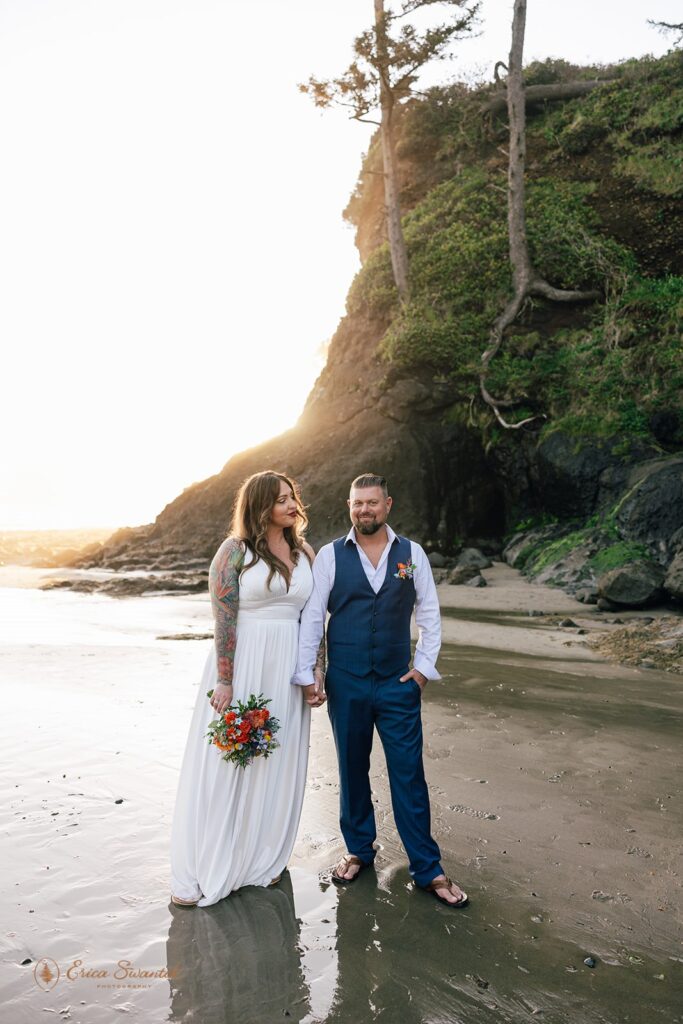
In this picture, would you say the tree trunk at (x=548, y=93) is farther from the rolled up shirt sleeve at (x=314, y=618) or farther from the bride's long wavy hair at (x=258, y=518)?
the rolled up shirt sleeve at (x=314, y=618)

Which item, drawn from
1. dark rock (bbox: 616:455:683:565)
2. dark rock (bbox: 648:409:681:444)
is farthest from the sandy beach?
dark rock (bbox: 648:409:681:444)

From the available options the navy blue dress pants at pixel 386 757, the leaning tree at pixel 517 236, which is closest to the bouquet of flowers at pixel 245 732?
the navy blue dress pants at pixel 386 757

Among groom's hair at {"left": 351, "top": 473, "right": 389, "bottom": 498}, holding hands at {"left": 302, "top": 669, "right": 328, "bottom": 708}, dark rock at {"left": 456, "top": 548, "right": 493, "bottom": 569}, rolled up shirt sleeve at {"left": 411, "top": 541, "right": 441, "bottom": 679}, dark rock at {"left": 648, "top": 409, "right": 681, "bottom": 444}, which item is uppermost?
dark rock at {"left": 648, "top": 409, "right": 681, "bottom": 444}

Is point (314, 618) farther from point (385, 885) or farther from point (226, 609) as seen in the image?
point (385, 885)

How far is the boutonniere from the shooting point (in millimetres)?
3773

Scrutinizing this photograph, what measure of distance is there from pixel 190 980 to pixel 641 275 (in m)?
21.2

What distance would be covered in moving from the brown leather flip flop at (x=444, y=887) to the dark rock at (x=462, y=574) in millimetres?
11562

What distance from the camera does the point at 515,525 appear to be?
1925 cm

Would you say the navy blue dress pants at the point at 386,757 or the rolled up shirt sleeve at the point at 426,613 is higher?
the rolled up shirt sleeve at the point at 426,613

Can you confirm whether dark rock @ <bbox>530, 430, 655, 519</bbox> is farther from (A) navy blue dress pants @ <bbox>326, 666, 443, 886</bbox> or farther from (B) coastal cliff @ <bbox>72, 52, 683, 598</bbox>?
(A) navy blue dress pants @ <bbox>326, 666, 443, 886</bbox>

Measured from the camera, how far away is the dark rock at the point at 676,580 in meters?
10.3

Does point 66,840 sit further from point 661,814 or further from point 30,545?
point 30,545

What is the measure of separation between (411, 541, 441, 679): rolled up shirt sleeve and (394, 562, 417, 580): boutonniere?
46 mm

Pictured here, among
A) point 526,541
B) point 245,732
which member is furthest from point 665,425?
point 245,732
